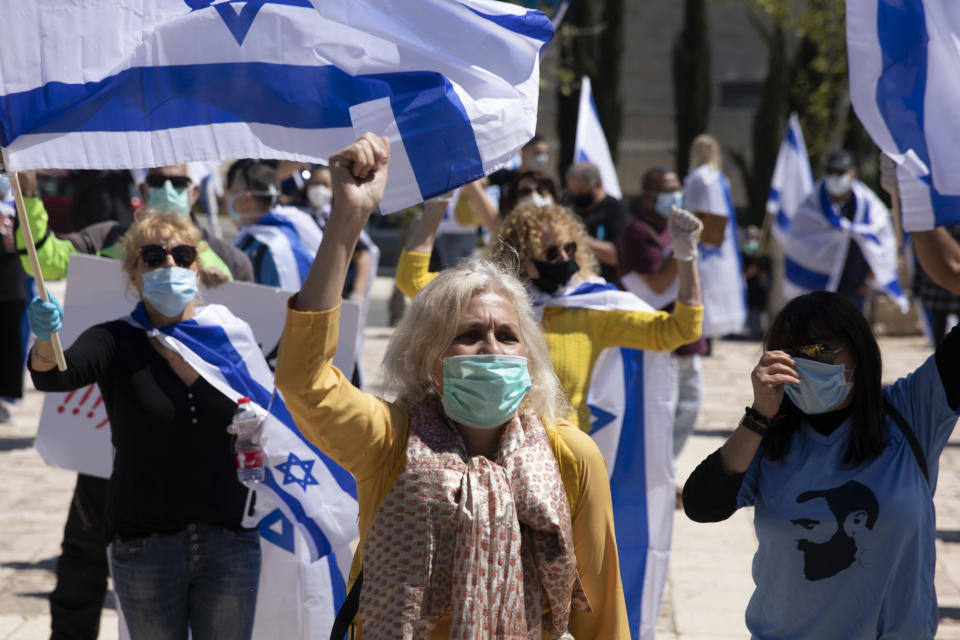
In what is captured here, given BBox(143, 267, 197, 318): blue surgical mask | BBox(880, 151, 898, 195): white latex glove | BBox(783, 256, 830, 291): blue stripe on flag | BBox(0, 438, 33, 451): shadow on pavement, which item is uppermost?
BBox(880, 151, 898, 195): white latex glove

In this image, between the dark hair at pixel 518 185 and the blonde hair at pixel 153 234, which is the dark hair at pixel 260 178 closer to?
the dark hair at pixel 518 185

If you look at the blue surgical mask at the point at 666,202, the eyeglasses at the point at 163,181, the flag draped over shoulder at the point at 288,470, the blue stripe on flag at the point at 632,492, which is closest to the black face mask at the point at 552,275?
the blue stripe on flag at the point at 632,492

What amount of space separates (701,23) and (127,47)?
92.5 ft

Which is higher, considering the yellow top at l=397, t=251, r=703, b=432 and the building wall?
the yellow top at l=397, t=251, r=703, b=432

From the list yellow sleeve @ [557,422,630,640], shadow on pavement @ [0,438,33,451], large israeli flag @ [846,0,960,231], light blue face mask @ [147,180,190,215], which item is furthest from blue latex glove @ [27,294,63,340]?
shadow on pavement @ [0,438,33,451]

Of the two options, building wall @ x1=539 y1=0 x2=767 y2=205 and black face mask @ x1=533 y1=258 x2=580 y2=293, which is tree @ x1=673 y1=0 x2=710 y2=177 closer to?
building wall @ x1=539 y1=0 x2=767 y2=205

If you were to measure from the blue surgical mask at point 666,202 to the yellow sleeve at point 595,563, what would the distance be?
4.58 metres

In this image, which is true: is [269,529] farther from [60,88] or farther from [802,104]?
[802,104]

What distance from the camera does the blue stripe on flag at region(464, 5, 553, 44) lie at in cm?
344

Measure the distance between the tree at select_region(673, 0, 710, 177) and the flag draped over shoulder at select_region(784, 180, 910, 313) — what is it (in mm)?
19896

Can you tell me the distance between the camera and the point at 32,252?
126 inches

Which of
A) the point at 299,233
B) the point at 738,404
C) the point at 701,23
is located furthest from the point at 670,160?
the point at 299,233

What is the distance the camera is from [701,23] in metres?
30.0

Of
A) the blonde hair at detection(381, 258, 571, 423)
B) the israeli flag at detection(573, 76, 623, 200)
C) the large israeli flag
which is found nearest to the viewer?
the blonde hair at detection(381, 258, 571, 423)
